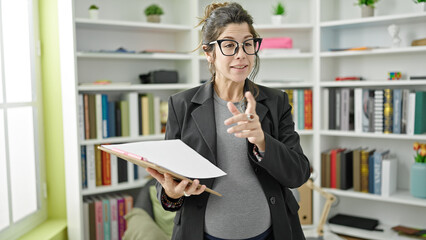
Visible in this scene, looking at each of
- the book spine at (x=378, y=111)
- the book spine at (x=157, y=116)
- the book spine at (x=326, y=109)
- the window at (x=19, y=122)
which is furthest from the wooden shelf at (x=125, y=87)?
the book spine at (x=378, y=111)

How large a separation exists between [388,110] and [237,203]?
6.53ft

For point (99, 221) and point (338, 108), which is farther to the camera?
point (338, 108)

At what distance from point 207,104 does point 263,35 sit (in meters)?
2.20

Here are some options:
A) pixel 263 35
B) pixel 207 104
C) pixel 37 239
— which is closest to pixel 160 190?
pixel 207 104

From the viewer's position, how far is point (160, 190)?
130 centimetres

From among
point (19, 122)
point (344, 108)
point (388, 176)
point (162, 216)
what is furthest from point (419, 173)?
point (19, 122)

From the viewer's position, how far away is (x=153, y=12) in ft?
9.78

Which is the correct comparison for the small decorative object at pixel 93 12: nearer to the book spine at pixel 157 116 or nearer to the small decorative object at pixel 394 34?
the book spine at pixel 157 116

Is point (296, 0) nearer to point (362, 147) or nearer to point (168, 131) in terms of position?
point (362, 147)

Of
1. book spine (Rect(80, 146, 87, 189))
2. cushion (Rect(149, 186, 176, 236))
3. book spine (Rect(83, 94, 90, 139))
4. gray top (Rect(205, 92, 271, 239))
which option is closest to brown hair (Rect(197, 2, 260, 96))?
gray top (Rect(205, 92, 271, 239))

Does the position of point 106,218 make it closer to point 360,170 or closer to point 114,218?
point 114,218

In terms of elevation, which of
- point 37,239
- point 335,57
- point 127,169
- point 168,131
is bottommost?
point 37,239

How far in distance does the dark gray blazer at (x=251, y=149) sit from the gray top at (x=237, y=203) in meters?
0.02

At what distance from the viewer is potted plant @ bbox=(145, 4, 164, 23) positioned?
298 cm
